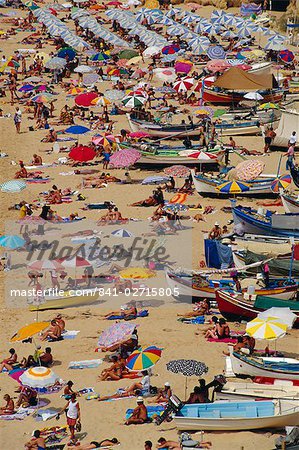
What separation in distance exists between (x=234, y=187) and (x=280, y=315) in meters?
10.2

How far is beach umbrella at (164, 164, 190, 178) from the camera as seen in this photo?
1210 inches

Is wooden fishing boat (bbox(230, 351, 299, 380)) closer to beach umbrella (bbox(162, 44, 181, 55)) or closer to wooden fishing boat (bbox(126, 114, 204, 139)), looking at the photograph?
wooden fishing boat (bbox(126, 114, 204, 139))

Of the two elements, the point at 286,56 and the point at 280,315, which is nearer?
the point at 280,315

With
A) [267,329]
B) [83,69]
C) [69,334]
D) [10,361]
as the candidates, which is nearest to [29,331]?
[10,361]

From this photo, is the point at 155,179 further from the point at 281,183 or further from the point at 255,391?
the point at 255,391

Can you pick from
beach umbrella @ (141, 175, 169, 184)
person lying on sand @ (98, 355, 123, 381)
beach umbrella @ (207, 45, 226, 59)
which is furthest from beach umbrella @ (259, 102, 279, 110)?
person lying on sand @ (98, 355, 123, 381)

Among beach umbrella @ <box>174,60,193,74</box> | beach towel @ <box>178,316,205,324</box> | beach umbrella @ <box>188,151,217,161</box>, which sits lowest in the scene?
beach umbrella @ <box>174,60,193,74</box>

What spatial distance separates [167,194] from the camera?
3019cm

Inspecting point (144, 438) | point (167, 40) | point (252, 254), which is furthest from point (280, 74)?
point (144, 438)

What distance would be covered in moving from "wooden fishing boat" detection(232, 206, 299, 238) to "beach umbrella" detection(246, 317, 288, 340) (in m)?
6.47

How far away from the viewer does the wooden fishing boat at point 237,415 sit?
16.8m

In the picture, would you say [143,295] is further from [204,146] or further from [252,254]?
[204,146]

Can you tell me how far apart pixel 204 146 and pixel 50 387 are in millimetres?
14777

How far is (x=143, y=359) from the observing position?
1805cm
